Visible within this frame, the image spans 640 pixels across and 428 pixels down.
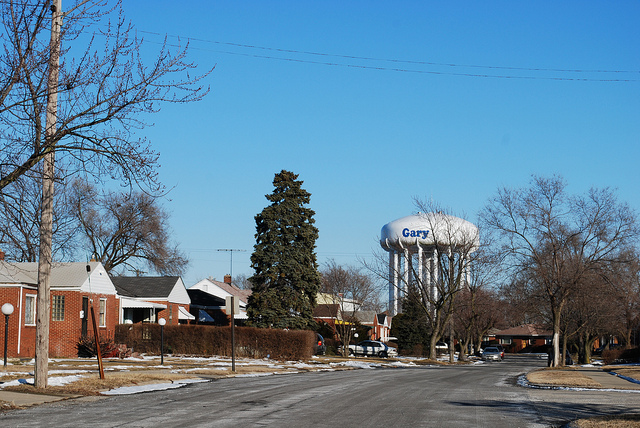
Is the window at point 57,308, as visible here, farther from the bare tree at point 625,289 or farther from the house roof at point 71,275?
the bare tree at point 625,289

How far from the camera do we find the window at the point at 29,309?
32.1 metres

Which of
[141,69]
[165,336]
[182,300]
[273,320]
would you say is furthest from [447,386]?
[182,300]

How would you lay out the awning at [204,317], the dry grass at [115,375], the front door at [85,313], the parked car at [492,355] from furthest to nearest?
the parked car at [492,355] → the awning at [204,317] → the front door at [85,313] → the dry grass at [115,375]

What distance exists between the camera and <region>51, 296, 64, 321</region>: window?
111ft

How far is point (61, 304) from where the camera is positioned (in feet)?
112

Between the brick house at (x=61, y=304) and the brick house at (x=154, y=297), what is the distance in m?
8.68

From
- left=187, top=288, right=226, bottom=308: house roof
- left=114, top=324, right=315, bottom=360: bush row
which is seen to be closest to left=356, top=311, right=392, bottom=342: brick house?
left=187, top=288, right=226, bottom=308: house roof

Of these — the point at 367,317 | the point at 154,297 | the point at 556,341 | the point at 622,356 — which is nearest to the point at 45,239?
the point at 556,341

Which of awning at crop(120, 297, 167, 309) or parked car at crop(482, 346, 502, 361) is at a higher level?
awning at crop(120, 297, 167, 309)

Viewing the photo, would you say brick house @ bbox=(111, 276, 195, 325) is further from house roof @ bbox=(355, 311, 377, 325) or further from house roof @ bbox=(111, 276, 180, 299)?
house roof @ bbox=(355, 311, 377, 325)

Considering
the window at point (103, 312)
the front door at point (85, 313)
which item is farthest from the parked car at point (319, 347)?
the front door at point (85, 313)

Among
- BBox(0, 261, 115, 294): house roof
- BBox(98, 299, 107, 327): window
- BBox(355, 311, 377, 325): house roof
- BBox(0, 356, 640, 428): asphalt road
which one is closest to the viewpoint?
BBox(0, 356, 640, 428): asphalt road

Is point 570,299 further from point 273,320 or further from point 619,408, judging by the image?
point 619,408

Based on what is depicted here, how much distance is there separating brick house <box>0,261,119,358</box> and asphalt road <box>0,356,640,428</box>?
645 inches
